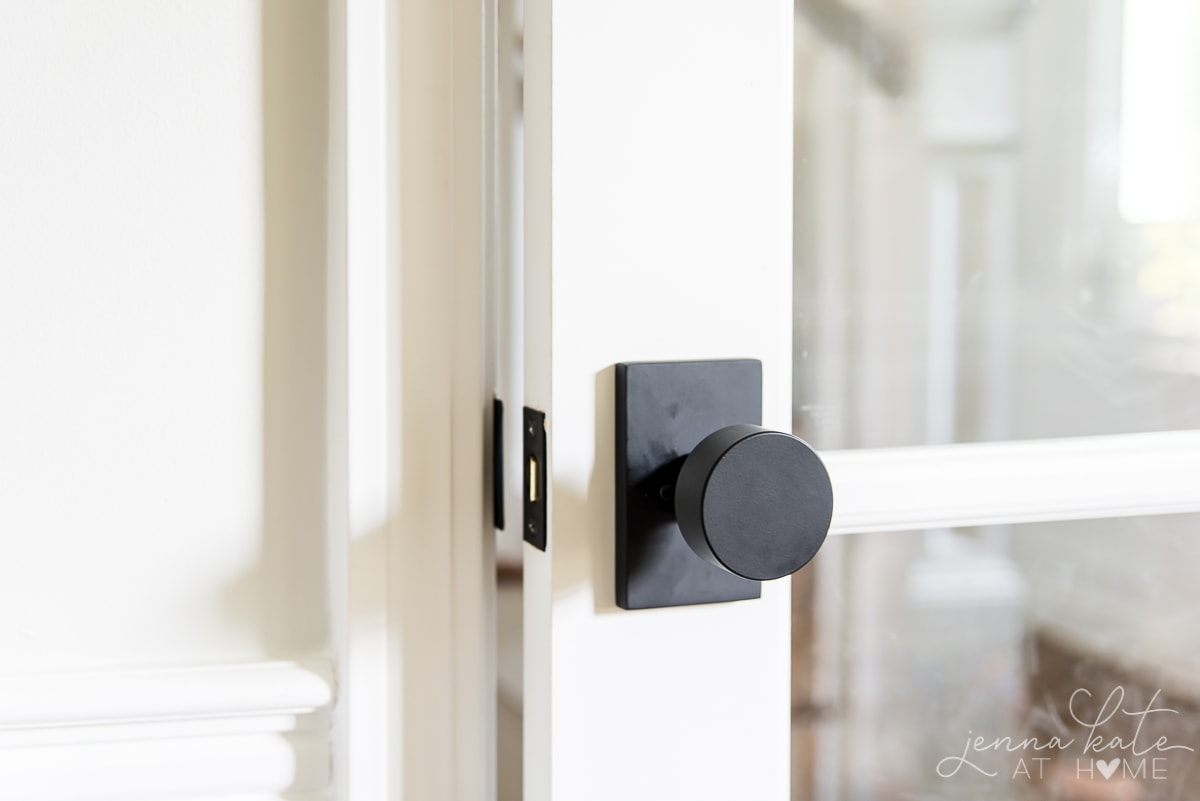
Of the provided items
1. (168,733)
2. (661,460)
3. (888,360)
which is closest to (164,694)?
(168,733)

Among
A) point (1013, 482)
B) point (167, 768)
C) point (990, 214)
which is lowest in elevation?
point (167, 768)

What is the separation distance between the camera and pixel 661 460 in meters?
0.40

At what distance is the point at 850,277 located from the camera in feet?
1.53

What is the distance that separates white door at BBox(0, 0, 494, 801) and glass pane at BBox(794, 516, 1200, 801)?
182 mm

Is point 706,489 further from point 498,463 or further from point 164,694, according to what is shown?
point 164,694

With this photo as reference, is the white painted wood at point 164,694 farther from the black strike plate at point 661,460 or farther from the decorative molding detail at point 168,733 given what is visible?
the black strike plate at point 661,460

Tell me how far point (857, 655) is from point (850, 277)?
7.5 inches

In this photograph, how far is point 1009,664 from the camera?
1.66 ft

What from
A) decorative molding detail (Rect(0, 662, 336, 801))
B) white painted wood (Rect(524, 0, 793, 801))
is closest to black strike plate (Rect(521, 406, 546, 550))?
white painted wood (Rect(524, 0, 793, 801))

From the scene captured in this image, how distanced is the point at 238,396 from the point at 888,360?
310 mm

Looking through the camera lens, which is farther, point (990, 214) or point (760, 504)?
point (990, 214)

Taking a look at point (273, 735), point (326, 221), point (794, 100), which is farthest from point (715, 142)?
point (273, 735)

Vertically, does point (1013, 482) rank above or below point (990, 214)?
below

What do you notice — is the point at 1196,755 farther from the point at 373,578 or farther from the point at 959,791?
the point at 373,578
